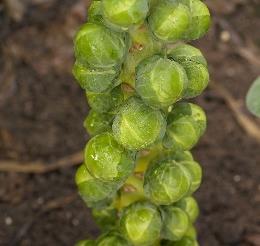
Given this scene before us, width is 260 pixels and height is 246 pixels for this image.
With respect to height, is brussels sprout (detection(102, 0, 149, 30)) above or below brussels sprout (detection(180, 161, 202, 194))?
above

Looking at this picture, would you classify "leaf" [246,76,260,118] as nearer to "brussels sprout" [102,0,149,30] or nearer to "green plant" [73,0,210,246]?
"green plant" [73,0,210,246]

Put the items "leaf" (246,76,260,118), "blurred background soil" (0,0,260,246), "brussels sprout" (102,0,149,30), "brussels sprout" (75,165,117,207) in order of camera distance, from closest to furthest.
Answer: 1. "brussels sprout" (102,0,149,30)
2. "brussels sprout" (75,165,117,207)
3. "leaf" (246,76,260,118)
4. "blurred background soil" (0,0,260,246)

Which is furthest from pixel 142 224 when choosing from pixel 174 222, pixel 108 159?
pixel 108 159

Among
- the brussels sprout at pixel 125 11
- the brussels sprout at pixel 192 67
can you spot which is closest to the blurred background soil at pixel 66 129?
the brussels sprout at pixel 192 67

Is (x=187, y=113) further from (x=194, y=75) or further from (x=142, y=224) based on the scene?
(x=142, y=224)

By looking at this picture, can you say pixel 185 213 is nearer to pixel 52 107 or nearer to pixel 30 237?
pixel 30 237

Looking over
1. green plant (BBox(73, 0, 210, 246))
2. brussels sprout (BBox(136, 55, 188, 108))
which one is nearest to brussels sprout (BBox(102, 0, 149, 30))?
green plant (BBox(73, 0, 210, 246))
